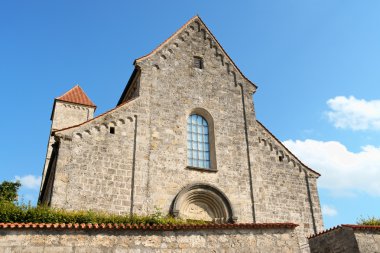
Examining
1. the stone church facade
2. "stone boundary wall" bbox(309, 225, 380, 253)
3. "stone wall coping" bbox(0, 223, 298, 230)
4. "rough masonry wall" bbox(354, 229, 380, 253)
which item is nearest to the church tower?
the stone church facade

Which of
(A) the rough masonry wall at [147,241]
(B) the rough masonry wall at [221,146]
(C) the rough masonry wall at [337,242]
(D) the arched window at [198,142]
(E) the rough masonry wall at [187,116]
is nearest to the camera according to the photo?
(A) the rough masonry wall at [147,241]

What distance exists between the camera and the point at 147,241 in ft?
33.5

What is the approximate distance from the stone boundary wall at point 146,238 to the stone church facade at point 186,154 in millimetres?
4991

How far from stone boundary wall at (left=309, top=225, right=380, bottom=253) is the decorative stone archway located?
5.17 m

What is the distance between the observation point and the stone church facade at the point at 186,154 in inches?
622

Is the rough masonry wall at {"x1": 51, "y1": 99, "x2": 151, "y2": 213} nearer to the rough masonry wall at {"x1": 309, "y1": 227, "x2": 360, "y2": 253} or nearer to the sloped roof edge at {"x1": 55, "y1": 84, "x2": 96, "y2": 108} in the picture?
the rough masonry wall at {"x1": 309, "y1": 227, "x2": 360, "y2": 253}

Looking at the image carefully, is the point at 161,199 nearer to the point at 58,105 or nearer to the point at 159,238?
the point at 159,238

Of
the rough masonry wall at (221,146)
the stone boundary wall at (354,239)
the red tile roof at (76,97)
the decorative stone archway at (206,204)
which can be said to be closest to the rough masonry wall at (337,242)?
the stone boundary wall at (354,239)

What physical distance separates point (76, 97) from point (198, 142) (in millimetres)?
18311

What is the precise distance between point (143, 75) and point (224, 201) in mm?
7796

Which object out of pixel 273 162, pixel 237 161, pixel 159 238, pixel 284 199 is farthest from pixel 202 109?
pixel 159 238

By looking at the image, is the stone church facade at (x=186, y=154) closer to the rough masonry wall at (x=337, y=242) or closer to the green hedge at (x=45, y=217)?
the green hedge at (x=45, y=217)

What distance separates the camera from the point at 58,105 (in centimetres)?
3183

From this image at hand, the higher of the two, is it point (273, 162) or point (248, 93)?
point (248, 93)
